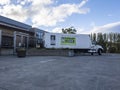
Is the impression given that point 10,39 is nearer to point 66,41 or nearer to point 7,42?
point 7,42

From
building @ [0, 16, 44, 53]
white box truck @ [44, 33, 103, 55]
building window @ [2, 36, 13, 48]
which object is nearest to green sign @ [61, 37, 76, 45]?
white box truck @ [44, 33, 103, 55]

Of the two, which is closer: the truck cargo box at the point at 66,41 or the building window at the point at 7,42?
the building window at the point at 7,42

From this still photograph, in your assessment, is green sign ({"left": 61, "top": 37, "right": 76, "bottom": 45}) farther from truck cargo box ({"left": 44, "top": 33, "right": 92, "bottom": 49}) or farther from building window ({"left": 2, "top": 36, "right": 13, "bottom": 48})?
building window ({"left": 2, "top": 36, "right": 13, "bottom": 48})

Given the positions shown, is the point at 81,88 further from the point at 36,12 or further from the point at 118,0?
the point at 36,12

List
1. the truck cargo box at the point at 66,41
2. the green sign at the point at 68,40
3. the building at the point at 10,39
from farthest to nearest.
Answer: the green sign at the point at 68,40, the truck cargo box at the point at 66,41, the building at the point at 10,39

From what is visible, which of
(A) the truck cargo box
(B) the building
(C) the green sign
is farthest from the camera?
(C) the green sign

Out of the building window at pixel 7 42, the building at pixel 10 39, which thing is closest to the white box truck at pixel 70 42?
the building at pixel 10 39

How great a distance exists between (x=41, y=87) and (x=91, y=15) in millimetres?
16882

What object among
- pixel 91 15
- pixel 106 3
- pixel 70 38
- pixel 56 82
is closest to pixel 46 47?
pixel 70 38

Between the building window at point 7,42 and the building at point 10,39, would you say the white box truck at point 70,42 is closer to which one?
the building at point 10,39

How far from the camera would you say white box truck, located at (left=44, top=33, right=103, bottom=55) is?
2817cm

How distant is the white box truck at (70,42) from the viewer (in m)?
28.2

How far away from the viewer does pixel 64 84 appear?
25.0 feet

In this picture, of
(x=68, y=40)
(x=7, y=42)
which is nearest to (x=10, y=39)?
(x=7, y=42)
